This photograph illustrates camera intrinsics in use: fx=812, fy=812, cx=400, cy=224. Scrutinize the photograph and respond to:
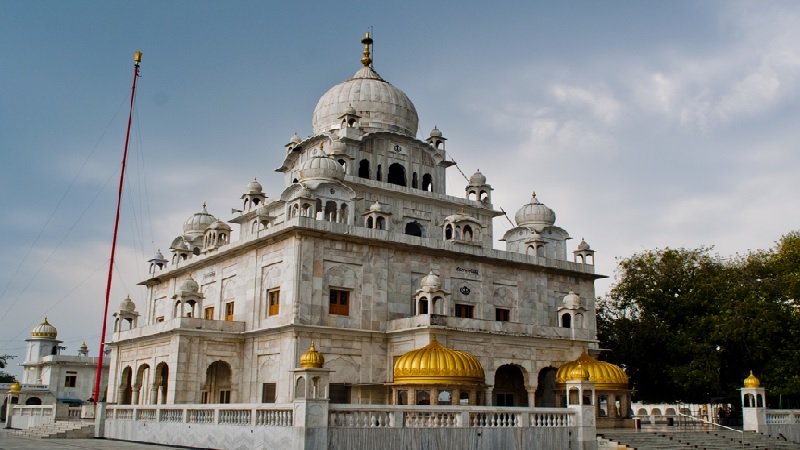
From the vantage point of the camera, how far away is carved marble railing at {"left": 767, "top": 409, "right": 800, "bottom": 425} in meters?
31.6

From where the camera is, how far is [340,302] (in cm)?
3186

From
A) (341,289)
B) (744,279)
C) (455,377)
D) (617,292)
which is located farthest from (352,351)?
(744,279)

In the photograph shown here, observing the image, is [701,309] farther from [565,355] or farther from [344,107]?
[344,107]

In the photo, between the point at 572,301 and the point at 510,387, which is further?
the point at 510,387

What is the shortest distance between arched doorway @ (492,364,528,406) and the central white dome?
13.3m

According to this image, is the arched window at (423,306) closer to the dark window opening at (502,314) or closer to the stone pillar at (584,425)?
the dark window opening at (502,314)

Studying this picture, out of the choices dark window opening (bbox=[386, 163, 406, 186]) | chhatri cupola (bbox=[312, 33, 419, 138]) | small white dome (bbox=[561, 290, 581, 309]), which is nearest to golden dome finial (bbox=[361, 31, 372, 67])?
chhatri cupola (bbox=[312, 33, 419, 138])

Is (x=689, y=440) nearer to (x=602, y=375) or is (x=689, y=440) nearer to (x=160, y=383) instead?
(x=602, y=375)

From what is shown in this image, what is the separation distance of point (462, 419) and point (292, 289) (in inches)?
424

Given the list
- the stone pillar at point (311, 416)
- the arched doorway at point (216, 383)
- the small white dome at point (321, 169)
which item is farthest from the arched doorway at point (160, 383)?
the stone pillar at point (311, 416)

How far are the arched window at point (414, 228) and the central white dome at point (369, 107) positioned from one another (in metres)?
5.23

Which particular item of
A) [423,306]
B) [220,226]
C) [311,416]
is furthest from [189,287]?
[311,416]

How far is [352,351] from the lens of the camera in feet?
103

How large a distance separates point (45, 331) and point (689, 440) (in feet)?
174
